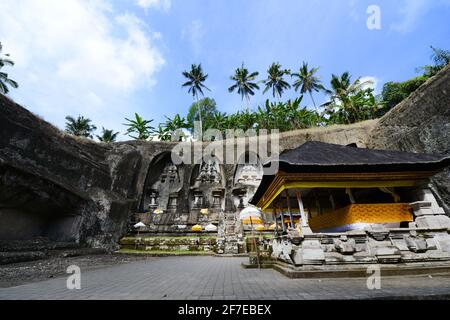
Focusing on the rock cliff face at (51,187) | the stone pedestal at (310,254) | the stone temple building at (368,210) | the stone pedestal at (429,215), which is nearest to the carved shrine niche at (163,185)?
the rock cliff face at (51,187)

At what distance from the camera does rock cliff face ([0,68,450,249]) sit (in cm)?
1297

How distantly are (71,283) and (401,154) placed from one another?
11507 mm

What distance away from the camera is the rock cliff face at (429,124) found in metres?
12.1

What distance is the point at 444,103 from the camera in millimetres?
12789

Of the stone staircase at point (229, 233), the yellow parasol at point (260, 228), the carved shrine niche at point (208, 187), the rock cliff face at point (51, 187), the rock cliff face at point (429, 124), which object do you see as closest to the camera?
the rock cliff face at point (429, 124)

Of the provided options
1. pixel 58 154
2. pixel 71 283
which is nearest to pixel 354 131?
pixel 71 283

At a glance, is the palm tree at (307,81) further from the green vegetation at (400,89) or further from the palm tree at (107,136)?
the palm tree at (107,136)

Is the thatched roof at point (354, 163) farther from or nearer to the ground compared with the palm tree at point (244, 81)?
nearer to the ground

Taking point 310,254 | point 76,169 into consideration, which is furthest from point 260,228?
point 76,169

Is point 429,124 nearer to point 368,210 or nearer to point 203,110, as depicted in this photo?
point 368,210

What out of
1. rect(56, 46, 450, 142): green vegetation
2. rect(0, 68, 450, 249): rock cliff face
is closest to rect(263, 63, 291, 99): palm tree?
rect(56, 46, 450, 142): green vegetation

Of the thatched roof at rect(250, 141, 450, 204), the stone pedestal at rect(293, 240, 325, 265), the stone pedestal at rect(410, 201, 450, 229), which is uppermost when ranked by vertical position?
the thatched roof at rect(250, 141, 450, 204)

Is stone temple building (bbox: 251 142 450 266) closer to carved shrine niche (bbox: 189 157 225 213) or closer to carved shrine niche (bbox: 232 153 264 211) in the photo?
carved shrine niche (bbox: 232 153 264 211)
